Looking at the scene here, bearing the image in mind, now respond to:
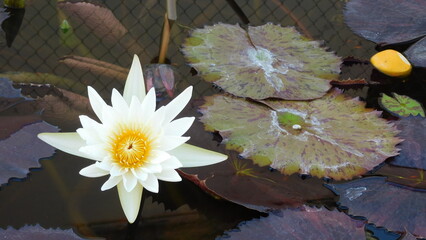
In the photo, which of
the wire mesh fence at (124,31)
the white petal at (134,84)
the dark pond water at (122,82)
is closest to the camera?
the white petal at (134,84)

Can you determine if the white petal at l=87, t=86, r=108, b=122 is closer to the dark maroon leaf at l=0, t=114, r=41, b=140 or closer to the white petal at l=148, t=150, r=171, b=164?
the white petal at l=148, t=150, r=171, b=164

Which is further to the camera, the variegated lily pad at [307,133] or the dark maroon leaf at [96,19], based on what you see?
the dark maroon leaf at [96,19]

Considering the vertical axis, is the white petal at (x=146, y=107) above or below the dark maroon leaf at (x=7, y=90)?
below

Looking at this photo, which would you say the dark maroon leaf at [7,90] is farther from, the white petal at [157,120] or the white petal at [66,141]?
the white petal at [157,120]

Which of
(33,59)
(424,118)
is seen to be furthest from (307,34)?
(33,59)

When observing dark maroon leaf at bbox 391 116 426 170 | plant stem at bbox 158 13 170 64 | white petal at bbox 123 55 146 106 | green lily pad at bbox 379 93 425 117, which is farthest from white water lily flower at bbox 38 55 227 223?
green lily pad at bbox 379 93 425 117

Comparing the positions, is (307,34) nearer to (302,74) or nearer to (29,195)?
(302,74)

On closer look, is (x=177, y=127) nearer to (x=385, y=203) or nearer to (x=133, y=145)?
(x=133, y=145)

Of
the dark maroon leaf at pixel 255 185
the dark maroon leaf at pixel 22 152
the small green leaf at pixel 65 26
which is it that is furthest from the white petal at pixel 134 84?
the small green leaf at pixel 65 26
